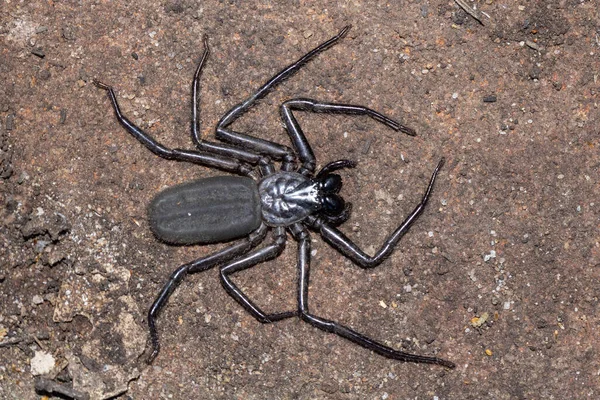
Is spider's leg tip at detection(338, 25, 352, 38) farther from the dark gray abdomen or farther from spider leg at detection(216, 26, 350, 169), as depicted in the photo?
the dark gray abdomen

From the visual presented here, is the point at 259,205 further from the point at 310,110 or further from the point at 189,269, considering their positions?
the point at 310,110

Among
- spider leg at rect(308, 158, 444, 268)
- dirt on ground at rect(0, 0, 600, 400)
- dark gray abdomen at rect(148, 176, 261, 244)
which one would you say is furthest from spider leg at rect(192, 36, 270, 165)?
spider leg at rect(308, 158, 444, 268)

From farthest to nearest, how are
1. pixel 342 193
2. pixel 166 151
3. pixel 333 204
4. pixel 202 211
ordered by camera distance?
pixel 342 193 → pixel 166 151 → pixel 333 204 → pixel 202 211

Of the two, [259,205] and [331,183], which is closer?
[331,183]

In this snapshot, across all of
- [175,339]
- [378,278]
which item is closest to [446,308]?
[378,278]

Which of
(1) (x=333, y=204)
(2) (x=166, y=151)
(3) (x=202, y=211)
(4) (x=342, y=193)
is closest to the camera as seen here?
(3) (x=202, y=211)

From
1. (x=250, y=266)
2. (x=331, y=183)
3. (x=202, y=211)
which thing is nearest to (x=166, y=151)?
(x=202, y=211)

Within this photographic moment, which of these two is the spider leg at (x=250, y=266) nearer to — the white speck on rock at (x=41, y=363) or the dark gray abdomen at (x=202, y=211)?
the dark gray abdomen at (x=202, y=211)

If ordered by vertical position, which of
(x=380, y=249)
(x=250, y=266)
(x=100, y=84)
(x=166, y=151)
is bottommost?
(x=250, y=266)
